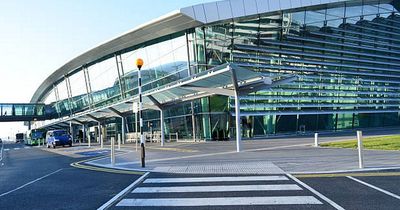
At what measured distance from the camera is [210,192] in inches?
350

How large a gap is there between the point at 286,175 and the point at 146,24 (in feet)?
99.2

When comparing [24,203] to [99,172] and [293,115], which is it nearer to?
[99,172]

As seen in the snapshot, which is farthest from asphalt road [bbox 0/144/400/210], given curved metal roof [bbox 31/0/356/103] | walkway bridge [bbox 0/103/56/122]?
walkway bridge [bbox 0/103/56/122]

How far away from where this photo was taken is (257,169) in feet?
40.8

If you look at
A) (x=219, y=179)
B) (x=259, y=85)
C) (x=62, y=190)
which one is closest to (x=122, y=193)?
(x=62, y=190)

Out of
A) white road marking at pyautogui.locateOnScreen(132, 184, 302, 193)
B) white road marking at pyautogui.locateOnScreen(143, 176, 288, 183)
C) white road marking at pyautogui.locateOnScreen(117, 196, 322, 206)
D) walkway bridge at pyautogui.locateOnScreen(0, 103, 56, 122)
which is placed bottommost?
white road marking at pyautogui.locateOnScreen(117, 196, 322, 206)

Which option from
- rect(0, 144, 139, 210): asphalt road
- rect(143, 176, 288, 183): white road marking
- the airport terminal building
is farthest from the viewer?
the airport terminal building

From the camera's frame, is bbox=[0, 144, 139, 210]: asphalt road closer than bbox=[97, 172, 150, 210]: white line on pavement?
No

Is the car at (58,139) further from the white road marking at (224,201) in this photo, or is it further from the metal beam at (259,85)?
the white road marking at (224,201)

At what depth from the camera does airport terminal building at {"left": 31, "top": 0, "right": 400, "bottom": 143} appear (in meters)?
37.4

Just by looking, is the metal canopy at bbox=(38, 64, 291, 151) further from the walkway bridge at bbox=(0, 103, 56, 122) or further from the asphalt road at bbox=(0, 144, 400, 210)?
the walkway bridge at bbox=(0, 103, 56, 122)

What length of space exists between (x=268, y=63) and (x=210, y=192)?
107 ft

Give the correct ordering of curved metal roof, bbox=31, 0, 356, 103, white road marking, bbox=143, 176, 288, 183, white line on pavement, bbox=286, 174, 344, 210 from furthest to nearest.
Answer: curved metal roof, bbox=31, 0, 356, 103 → white road marking, bbox=143, 176, 288, 183 → white line on pavement, bbox=286, 174, 344, 210

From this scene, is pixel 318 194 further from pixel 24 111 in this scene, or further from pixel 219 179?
pixel 24 111
